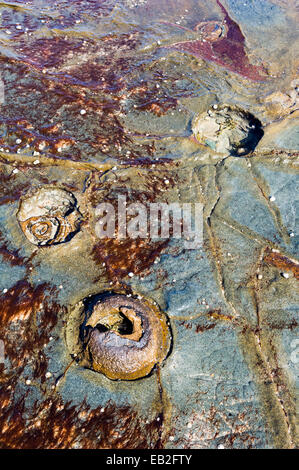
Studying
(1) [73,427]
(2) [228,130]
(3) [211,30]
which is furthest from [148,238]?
(3) [211,30]

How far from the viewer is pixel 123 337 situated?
13.1 ft

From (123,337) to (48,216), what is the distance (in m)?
2.40

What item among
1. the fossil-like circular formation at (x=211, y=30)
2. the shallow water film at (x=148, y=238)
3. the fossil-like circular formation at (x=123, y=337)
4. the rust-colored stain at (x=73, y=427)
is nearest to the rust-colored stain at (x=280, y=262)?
the shallow water film at (x=148, y=238)

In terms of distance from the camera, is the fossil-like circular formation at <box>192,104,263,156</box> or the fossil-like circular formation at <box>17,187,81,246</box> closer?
the fossil-like circular formation at <box>17,187,81,246</box>

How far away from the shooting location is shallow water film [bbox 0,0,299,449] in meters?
3.79

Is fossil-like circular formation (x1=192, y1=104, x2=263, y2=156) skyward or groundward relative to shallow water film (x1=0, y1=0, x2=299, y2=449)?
skyward

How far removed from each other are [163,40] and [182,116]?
113 inches

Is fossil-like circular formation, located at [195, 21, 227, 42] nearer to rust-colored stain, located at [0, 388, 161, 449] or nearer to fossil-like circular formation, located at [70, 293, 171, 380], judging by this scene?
fossil-like circular formation, located at [70, 293, 171, 380]

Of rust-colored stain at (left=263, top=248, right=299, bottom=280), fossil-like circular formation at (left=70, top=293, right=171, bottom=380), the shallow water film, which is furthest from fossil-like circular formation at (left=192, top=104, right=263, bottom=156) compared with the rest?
fossil-like circular formation at (left=70, top=293, right=171, bottom=380)

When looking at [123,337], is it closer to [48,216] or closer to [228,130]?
[48,216]

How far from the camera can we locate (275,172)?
18.3 feet

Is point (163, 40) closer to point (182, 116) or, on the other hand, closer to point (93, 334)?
point (182, 116)

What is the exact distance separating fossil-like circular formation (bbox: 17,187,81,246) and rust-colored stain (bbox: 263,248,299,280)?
2733 millimetres
